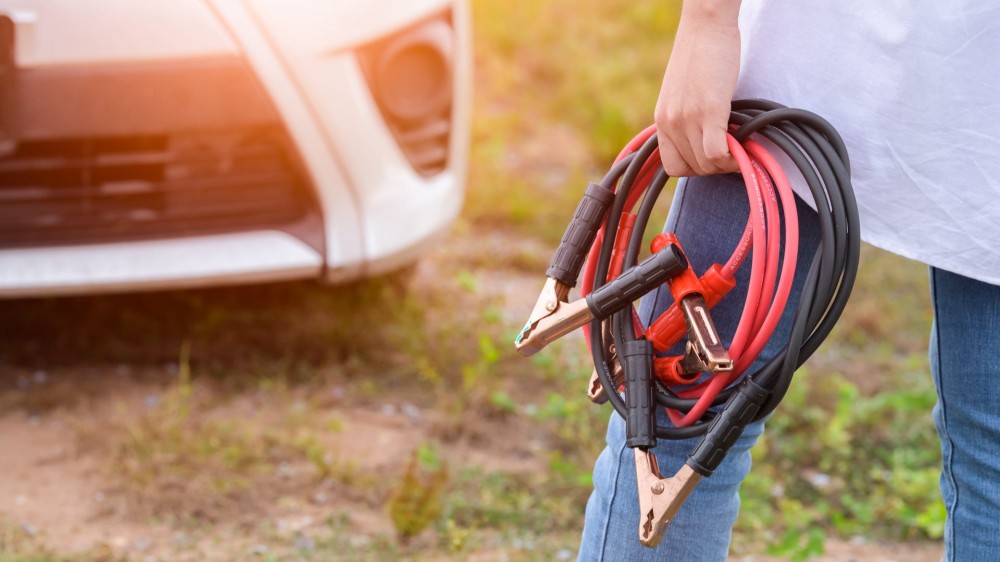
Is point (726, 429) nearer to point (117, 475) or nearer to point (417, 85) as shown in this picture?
point (117, 475)

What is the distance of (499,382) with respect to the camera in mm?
2639

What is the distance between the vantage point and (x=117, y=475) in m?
2.14

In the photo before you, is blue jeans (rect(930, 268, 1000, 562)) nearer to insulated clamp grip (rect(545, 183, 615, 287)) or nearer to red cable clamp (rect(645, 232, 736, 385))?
red cable clamp (rect(645, 232, 736, 385))

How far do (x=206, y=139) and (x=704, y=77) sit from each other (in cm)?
153

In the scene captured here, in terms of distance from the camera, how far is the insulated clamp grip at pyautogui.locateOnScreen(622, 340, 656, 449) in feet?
3.60

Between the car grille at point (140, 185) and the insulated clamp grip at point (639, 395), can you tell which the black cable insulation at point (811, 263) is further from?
the car grille at point (140, 185)

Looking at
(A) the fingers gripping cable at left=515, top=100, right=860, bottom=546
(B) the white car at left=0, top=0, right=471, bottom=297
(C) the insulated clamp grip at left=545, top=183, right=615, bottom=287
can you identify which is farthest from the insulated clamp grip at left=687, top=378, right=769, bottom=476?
(B) the white car at left=0, top=0, right=471, bottom=297

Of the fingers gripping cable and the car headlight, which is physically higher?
the car headlight

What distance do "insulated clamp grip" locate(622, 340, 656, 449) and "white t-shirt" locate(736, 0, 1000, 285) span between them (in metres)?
0.24

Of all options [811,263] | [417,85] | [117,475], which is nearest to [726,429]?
[811,263]

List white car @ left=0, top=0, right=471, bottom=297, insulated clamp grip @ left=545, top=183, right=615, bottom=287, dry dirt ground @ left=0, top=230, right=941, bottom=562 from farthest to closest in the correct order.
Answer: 1. white car @ left=0, top=0, right=471, bottom=297
2. dry dirt ground @ left=0, top=230, right=941, bottom=562
3. insulated clamp grip @ left=545, top=183, right=615, bottom=287

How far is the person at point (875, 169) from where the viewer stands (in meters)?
1.05

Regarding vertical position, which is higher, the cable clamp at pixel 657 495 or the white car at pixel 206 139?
the white car at pixel 206 139

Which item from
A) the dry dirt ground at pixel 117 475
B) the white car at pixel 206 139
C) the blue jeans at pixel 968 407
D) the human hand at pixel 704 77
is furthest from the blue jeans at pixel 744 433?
the white car at pixel 206 139
